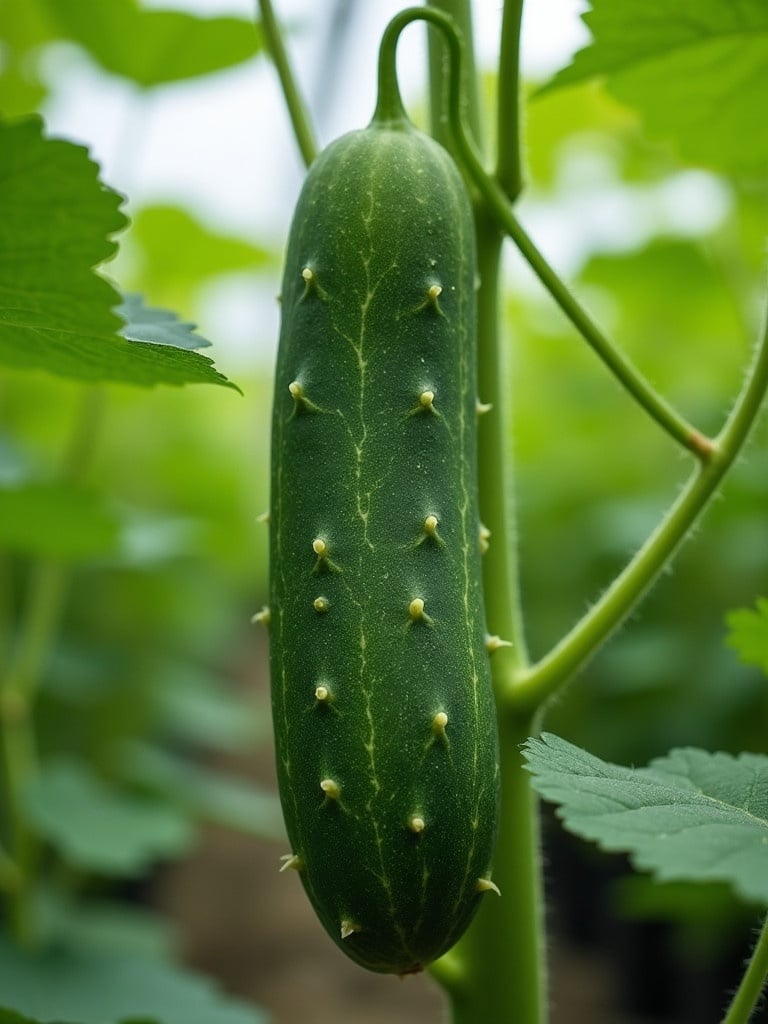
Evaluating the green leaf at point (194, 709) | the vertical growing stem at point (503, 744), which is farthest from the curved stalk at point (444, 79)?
the green leaf at point (194, 709)

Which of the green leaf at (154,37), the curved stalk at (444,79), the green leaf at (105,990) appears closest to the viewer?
the curved stalk at (444,79)

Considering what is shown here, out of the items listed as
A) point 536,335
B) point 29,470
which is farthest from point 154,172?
point 29,470

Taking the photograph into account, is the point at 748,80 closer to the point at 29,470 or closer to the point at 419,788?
the point at 419,788

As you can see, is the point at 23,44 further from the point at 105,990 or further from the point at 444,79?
the point at 105,990

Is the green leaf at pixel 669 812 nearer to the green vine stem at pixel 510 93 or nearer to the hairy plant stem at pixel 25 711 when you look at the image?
the green vine stem at pixel 510 93

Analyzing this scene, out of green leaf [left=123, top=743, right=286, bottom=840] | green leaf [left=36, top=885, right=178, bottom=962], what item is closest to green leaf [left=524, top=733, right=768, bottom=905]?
green leaf [left=36, top=885, right=178, bottom=962]

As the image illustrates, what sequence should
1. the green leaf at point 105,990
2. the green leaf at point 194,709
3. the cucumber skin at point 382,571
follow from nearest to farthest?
the cucumber skin at point 382,571, the green leaf at point 105,990, the green leaf at point 194,709
